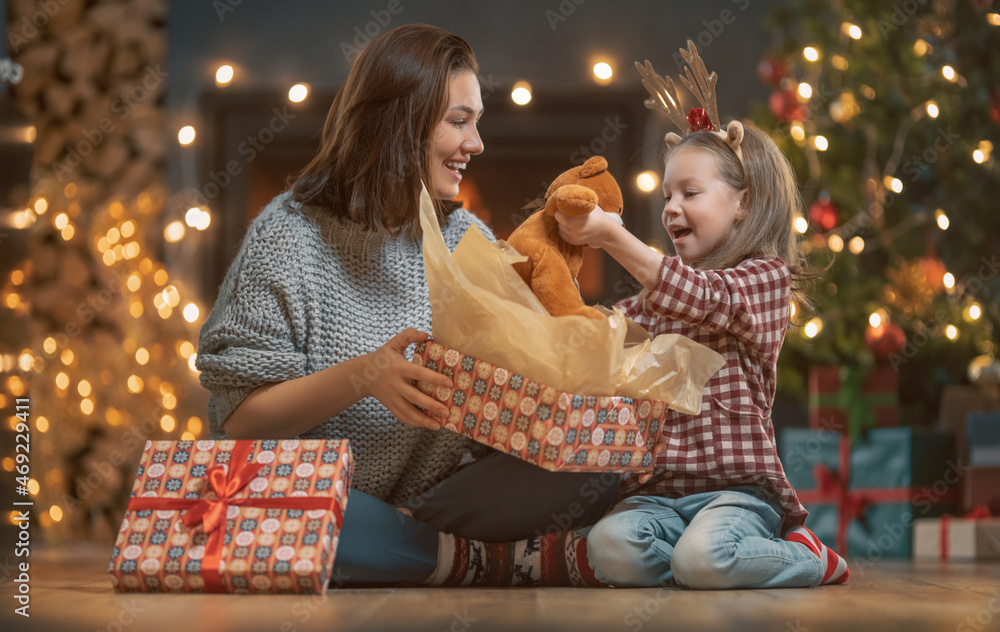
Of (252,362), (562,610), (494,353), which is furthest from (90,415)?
(562,610)

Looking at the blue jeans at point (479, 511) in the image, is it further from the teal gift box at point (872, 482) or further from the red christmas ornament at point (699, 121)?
the teal gift box at point (872, 482)

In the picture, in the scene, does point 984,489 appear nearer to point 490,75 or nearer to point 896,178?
point 896,178

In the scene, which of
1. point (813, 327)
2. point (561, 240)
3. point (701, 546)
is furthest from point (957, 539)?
point (561, 240)

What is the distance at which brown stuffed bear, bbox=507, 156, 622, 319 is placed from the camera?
110 centimetres

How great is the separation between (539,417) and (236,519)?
1.16ft

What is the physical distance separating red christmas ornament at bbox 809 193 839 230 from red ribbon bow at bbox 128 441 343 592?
58.8 inches

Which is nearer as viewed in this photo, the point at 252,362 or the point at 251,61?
the point at 252,362

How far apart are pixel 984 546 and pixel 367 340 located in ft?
4.48

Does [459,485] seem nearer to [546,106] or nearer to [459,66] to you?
[459,66]

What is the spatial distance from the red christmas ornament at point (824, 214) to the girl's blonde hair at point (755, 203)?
85 cm

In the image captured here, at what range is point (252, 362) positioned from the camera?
120 cm

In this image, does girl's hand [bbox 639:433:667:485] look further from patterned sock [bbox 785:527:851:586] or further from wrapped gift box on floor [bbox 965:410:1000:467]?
wrapped gift box on floor [bbox 965:410:1000:467]

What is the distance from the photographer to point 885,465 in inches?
84.4

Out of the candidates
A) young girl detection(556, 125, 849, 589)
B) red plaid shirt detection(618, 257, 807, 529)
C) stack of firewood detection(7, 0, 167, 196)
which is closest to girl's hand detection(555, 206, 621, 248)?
young girl detection(556, 125, 849, 589)
